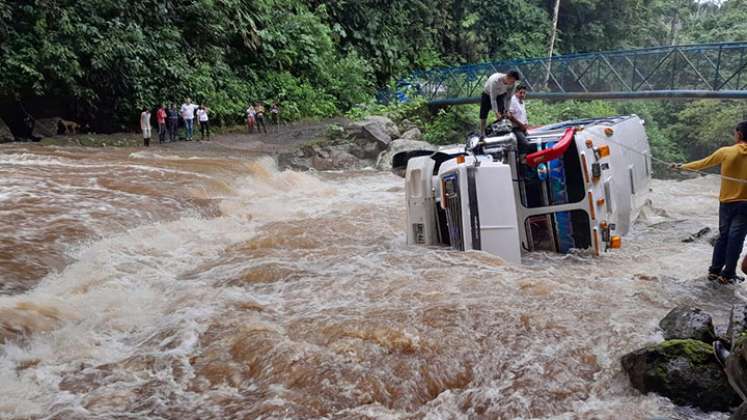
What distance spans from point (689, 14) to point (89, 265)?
4659 cm

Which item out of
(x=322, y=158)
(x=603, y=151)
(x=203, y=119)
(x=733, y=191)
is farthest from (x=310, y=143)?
(x=733, y=191)

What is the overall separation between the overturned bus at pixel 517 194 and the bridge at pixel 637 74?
29.6ft

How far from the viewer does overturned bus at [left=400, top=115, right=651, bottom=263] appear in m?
6.91

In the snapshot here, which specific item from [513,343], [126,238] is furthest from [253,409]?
[126,238]

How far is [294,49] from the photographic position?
26.3 metres

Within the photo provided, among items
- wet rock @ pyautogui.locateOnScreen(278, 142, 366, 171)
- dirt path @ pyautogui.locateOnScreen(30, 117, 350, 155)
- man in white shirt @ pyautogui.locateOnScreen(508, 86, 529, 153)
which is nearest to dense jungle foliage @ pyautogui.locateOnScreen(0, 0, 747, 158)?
dirt path @ pyautogui.locateOnScreen(30, 117, 350, 155)

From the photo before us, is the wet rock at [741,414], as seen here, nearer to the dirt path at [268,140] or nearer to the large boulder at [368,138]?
the dirt path at [268,140]

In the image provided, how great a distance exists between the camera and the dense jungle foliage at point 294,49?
19.0 metres

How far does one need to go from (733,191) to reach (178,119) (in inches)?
693

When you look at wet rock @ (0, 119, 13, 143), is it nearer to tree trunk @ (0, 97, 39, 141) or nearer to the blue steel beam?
tree trunk @ (0, 97, 39, 141)

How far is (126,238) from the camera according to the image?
8.80 m

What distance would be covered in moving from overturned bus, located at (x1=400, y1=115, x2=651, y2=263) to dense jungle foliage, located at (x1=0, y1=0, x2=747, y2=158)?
14.9 m

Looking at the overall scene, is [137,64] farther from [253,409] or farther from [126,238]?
[253,409]

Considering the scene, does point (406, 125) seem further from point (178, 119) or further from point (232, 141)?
point (178, 119)
